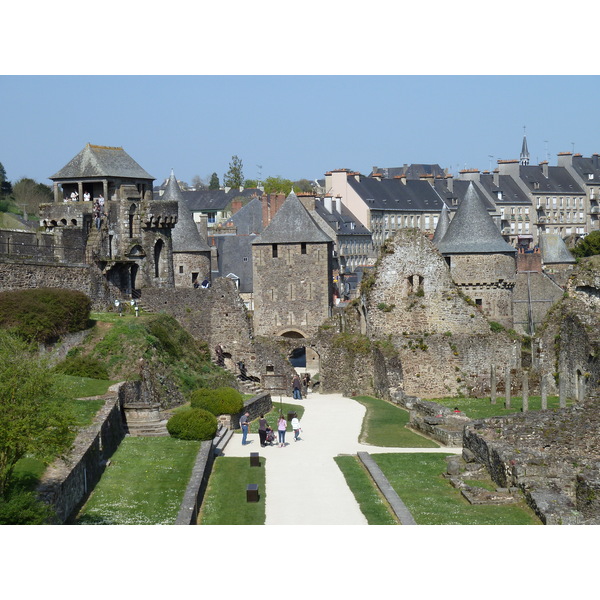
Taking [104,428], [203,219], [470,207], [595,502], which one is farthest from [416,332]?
[203,219]

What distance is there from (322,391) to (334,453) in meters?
15.8

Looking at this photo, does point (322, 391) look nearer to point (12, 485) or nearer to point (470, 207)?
point (470, 207)

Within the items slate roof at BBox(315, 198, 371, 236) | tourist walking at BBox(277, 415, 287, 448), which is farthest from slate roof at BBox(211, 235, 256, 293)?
tourist walking at BBox(277, 415, 287, 448)

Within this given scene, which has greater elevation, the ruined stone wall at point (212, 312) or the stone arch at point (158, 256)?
the stone arch at point (158, 256)

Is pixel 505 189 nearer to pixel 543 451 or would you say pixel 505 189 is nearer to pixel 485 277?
pixel 485 277

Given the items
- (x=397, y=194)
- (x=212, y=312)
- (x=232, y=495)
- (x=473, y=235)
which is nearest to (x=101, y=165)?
(x=212, y=312)

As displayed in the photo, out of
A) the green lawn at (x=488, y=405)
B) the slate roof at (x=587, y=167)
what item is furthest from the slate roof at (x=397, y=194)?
the green lawn at (x=488, y=405)

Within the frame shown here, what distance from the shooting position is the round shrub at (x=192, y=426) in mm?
31734

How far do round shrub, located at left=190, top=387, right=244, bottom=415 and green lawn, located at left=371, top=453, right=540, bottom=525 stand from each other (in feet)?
22.4

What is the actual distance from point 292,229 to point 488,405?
71.9 feet

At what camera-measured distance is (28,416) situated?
20.7 m

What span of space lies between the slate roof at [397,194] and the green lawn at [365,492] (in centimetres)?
8885

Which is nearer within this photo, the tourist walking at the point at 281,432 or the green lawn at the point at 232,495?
the green lawn at the point at 232,495

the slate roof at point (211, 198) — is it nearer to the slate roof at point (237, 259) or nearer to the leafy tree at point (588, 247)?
the leafy tree at point (588, 247)
